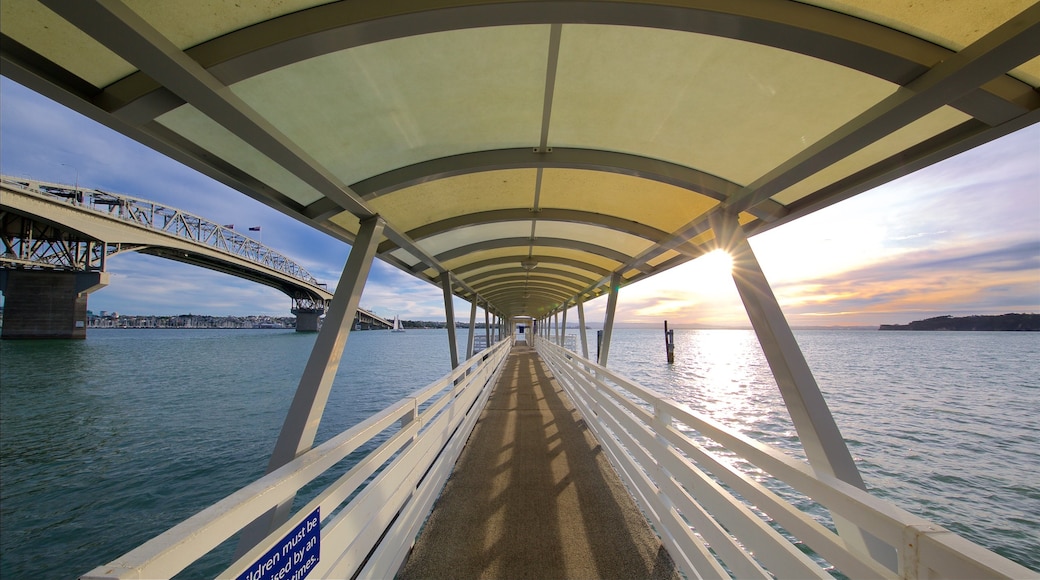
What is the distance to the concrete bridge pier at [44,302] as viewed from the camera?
1711cm

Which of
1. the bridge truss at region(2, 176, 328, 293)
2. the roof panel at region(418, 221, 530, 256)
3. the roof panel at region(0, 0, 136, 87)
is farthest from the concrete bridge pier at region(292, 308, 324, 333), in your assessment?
the roof panel at region(0, 0, 136, 87)

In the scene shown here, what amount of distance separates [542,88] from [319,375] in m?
2.48

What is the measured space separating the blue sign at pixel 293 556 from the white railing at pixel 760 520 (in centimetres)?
171

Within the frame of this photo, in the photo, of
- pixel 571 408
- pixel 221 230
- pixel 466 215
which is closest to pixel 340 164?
pixel 466 215

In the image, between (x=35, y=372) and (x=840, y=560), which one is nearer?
(x=840, y=560)

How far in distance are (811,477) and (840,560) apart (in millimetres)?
258

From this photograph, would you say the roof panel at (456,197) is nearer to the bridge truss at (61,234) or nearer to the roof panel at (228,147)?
the roof panel at (228,147)

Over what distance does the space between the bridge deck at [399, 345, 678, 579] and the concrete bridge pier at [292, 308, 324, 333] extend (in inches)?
2692

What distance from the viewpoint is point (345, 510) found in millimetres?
1878

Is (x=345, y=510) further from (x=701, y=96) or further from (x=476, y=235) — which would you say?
(x=476, y=235)

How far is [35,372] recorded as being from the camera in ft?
72.1

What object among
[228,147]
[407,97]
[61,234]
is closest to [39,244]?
[61,234]

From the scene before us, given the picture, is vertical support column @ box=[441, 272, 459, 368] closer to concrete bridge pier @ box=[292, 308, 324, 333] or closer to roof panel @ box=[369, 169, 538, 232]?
roof panel @ box=[369, 169, 538, 232]

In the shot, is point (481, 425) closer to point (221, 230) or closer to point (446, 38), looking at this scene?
point (446, 38)
